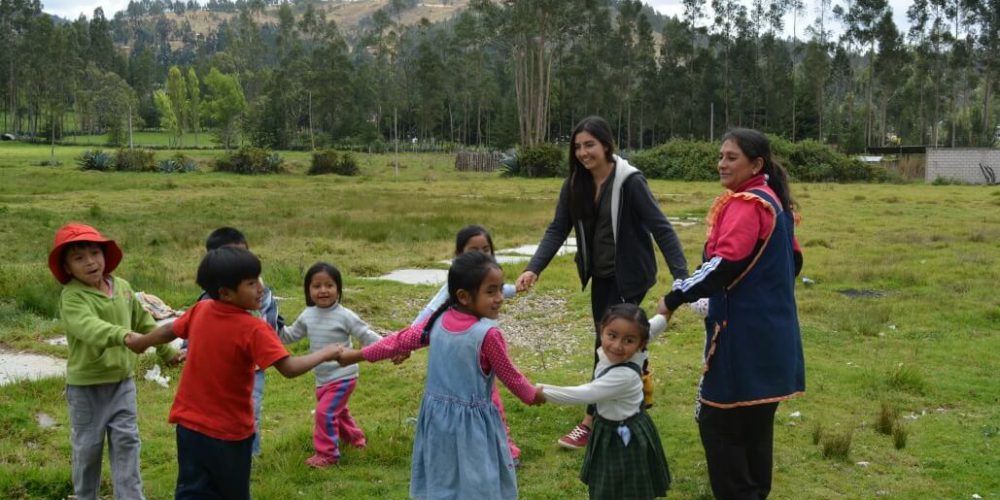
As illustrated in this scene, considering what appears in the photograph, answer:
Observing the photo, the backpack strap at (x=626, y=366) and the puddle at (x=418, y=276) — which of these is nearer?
the backpack strap at (x=626, y=366)

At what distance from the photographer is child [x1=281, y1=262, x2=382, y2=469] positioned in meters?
4.64

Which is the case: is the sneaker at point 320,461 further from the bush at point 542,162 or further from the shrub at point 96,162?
the bush at point 542,162

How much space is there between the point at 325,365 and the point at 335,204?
63.4ft

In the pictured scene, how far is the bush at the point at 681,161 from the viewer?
40.4 metres

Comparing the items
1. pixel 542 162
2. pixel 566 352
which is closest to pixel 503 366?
pixel 566 352

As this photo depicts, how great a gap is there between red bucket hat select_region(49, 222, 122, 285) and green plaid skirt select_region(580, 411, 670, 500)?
2.31 meters

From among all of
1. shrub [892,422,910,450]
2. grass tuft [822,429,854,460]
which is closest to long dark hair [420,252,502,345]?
grass tuft [822,429,854,460]

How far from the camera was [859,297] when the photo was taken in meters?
10.2

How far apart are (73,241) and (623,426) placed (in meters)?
2.46

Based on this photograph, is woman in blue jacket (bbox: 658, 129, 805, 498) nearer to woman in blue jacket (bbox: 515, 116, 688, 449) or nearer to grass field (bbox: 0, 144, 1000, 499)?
grass field (bbox: 0, 144, 1000, 499)

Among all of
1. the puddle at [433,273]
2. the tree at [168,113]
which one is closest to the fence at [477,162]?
the tree at [168,113]

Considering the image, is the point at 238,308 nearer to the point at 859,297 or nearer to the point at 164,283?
the point at 164,283

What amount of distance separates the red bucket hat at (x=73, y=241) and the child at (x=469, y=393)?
1.30 m

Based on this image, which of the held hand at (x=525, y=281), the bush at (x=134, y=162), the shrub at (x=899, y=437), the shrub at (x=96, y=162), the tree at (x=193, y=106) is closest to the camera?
the held hand at (x=525, y=281)
